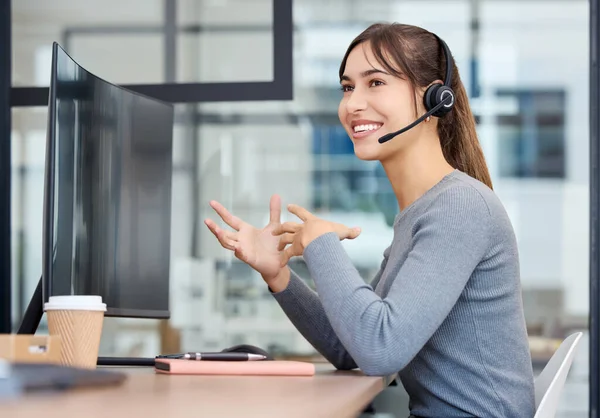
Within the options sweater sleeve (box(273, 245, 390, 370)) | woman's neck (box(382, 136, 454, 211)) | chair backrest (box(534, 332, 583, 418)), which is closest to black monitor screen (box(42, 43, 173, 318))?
sweater sleeve (box(273, 245, 390, 370))

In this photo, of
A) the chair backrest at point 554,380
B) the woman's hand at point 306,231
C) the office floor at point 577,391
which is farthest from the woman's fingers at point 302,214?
the office floor at point 577,391

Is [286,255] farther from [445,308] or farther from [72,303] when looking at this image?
[72,303]

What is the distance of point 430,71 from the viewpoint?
1799 mm

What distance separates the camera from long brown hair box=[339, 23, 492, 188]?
1.76 m

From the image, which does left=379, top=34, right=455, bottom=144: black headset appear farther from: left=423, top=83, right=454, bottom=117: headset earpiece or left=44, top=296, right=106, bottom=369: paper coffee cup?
left=44, top=296, right=106, bottom=369: paper coffee cup

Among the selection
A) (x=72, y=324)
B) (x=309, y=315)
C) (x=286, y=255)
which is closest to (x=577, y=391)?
(x=309, y=315)

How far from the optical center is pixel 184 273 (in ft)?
10.2

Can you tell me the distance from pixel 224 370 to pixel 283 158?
65.9 inches

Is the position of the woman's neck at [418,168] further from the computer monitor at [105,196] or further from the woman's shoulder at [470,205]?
the computer monitor at [105,196]

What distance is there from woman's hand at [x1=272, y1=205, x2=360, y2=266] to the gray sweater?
3 cm

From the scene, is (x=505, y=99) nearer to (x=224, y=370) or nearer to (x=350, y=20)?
(x=350, y=20)

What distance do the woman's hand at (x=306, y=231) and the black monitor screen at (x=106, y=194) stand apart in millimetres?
317

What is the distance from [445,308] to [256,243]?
513mm

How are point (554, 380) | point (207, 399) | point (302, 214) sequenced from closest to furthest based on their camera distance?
point (207, 399)
point (554, 380)
point (302, 214)
